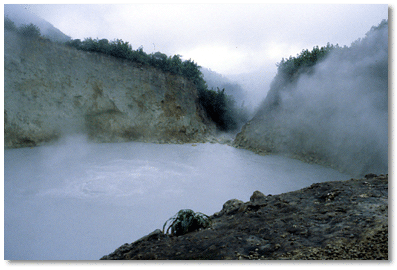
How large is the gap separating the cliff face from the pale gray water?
813 mm

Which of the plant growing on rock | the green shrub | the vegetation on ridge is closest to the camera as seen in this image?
the plant growing on rock

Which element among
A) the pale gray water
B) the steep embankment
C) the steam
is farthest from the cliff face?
the steam

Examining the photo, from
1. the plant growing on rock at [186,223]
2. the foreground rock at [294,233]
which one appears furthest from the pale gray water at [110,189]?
the foreground rock at [294,233]

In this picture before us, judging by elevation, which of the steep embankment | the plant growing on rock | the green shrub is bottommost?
the plant growing on rock

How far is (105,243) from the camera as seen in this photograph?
207cm

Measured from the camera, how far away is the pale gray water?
6.76 feet

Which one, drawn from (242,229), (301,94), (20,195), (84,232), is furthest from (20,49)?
(301,94)

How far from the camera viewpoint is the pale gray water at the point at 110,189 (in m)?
2.06

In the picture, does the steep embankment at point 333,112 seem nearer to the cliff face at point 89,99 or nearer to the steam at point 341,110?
the steam at point 341,110

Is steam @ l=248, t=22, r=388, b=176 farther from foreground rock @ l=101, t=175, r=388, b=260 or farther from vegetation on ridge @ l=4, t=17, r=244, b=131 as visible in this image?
vegetation on ridge @ l=4, t=17, r=244, b=131

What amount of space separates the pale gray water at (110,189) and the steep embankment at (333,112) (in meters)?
0.52

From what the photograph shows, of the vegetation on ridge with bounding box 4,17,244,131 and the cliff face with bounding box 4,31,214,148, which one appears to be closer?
the cliff face with bounding box 4,31,214,148

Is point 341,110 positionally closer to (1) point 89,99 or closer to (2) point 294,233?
(2) point 294,233

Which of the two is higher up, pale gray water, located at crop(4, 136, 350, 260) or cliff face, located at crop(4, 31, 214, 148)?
cliff face, located at crop(4, 31, 214, 148)
